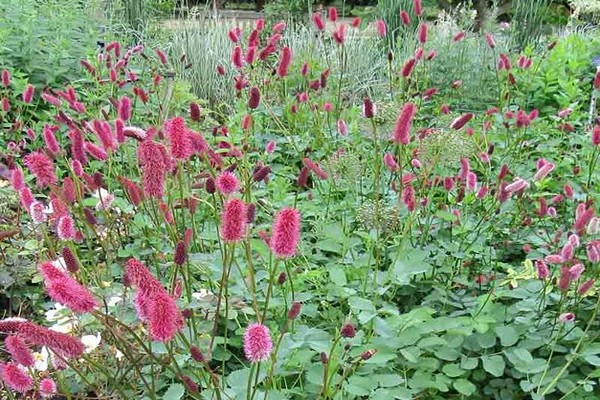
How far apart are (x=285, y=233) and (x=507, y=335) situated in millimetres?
792

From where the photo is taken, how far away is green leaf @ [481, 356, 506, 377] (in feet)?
5.66

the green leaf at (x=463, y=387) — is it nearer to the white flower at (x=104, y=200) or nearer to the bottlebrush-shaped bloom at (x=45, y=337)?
the bottlebrush-shaped bloom at (x=45, y=337)

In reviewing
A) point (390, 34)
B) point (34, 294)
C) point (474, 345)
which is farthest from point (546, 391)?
point (390, 34)

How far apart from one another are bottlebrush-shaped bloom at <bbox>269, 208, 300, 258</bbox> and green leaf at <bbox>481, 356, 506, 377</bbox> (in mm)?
711

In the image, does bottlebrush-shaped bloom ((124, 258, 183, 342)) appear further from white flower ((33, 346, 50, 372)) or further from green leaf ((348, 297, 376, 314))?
white flower ((33, 346, 50, 372))

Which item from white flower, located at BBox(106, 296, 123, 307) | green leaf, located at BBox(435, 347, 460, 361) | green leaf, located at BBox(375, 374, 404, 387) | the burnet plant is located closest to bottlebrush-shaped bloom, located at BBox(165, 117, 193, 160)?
the burnet plant

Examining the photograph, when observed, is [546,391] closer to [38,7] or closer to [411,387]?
[411,387]

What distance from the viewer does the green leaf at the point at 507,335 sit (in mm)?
1779

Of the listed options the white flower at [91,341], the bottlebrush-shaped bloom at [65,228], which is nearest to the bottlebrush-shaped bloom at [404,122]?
the bottlebrush-shaped bloom at [65,228]

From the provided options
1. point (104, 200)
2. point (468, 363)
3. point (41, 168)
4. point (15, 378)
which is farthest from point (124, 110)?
point (468, 363)

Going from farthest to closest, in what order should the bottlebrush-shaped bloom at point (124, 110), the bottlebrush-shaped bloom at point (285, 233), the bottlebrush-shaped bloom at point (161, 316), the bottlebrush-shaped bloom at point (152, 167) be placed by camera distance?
the bottlebrush-shaped bloom at point (124, 110)
the bottlebrush-shaped bloom at point (152, 167)
the bottlebrush-shaped bloom at point (285, 233)
the bottlebrush-shaped bloom at point (161, 316)

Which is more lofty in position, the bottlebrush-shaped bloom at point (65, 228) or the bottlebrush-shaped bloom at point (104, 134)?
the bottlebrush-shaped bloom at point (104, 134)

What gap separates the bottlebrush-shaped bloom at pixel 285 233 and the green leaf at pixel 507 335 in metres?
0.75

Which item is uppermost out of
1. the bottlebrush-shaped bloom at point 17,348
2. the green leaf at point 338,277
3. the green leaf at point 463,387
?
the bottlebrush-shaped bloom at point 17,348
